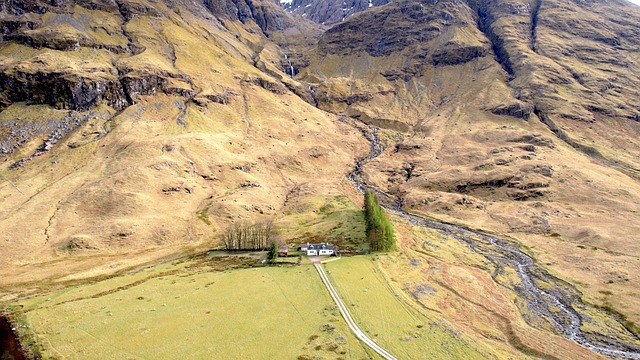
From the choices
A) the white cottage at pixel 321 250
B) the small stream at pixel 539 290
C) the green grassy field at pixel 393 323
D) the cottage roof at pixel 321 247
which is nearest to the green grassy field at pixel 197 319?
the green grassy field at pixel 393 323

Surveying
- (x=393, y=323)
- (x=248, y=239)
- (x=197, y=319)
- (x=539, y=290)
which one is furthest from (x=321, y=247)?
(x=539, y=290)

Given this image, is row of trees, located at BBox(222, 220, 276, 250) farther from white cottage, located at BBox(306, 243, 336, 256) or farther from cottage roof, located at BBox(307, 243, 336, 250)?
white cottage, located at BBox(306, 243, 336, 256)

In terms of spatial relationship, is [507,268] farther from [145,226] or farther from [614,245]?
[145,226]

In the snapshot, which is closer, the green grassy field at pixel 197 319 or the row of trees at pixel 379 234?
the green grassy field at pixel 197 319

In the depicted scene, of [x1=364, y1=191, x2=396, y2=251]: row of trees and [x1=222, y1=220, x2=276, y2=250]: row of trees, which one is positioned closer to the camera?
[x1=364, y1=191, x2=396, y2=251]: row of trees

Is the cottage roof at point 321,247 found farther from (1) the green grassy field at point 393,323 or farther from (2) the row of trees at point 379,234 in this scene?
(1) the green grassy field at point 393,323

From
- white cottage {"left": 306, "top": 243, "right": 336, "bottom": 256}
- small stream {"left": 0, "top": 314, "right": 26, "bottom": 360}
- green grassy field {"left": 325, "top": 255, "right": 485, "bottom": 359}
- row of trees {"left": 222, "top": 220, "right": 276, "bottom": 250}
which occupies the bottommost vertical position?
row of trees {"left": 222, "top": 220, "right": 276, "bottom": 250}

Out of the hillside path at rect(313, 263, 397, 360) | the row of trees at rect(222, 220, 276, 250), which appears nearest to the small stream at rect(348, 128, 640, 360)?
the hillside path at rect(313, 263, 397, 360)
